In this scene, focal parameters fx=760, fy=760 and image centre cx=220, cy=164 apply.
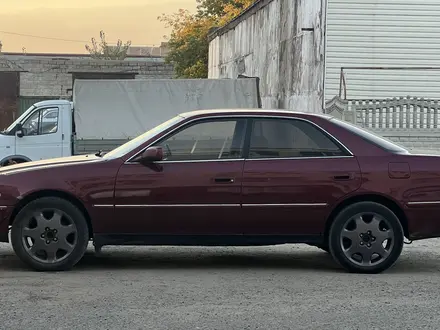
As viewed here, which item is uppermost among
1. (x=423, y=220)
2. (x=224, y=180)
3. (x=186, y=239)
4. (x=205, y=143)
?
(x=205, y=143)

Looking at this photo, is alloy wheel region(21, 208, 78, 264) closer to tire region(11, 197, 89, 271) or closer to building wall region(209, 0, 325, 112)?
tire region(11, 197, 89, 271)

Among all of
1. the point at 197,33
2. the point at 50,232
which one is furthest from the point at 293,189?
the point at 197,33

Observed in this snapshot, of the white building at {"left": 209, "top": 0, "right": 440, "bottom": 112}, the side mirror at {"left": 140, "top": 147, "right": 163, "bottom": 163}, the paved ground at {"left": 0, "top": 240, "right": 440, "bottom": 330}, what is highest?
the white building at {"left": 209, "top": 0, "right": 440, "bottom": 112}

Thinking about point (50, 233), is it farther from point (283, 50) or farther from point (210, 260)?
point (283, 50)

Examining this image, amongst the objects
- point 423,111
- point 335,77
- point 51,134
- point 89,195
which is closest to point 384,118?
point 423,111

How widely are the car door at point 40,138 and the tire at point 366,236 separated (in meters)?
10.6

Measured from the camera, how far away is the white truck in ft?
54.6

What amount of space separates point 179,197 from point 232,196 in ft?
1.63

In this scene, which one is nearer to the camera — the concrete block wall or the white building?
the concrete block wall

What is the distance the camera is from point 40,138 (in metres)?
16.7

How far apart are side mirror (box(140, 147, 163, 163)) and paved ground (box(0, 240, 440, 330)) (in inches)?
42.7

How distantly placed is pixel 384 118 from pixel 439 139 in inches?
56.6

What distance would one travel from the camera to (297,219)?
7.21 meters

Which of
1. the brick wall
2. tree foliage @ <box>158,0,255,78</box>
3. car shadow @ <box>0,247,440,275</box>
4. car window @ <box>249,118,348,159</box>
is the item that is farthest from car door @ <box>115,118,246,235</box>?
tree foliage @ <box>158,0,255,78</box>
